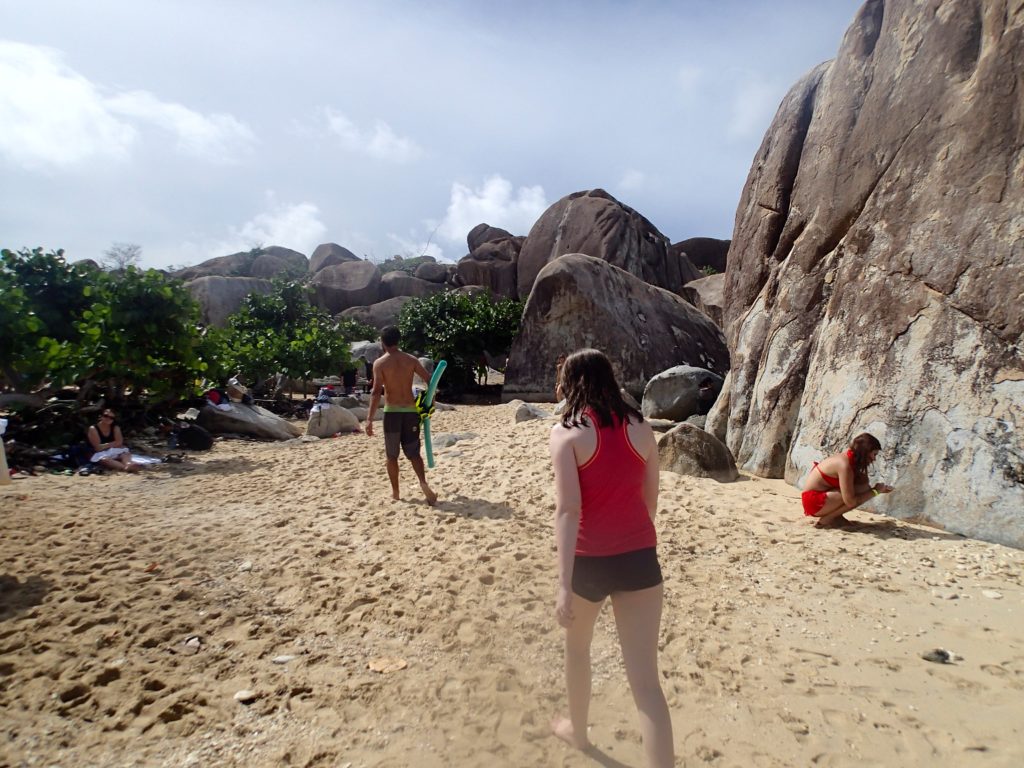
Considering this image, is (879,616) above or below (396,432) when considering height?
below

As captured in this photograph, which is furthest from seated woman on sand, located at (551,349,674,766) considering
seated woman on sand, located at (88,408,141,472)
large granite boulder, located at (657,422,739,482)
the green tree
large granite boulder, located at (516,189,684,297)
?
large granite boulder, located at (516,189,684,297)

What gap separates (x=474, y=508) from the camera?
576 centimetres

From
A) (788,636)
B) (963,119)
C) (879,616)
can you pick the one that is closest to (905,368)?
(963,119)

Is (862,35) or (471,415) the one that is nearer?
(862,35)

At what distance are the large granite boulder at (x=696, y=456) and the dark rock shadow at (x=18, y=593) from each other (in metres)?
5.28

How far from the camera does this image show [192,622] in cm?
357

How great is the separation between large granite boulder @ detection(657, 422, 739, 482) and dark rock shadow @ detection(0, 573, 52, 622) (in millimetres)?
5281

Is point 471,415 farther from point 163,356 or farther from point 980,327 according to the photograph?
point 980,327

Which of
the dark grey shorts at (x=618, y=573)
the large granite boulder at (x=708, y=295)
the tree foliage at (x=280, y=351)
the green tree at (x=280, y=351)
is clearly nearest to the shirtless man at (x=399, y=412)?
the dark grey shorts at (x=618, y=573)

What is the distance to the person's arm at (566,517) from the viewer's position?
7.14 ft

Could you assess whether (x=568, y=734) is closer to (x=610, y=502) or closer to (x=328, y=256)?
(x=610, y=502)

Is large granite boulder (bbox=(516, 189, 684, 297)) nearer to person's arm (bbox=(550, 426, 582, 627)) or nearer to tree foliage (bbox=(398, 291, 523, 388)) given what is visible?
→ tree foliage (bbox=(398, 291, 523, 388))

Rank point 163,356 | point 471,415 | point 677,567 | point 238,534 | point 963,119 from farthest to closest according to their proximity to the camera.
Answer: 1. point 471,415
2. point 163,356
3. point 963,119
4. point 238,534
5. point 677,567

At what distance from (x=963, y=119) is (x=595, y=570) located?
586 centimetres
